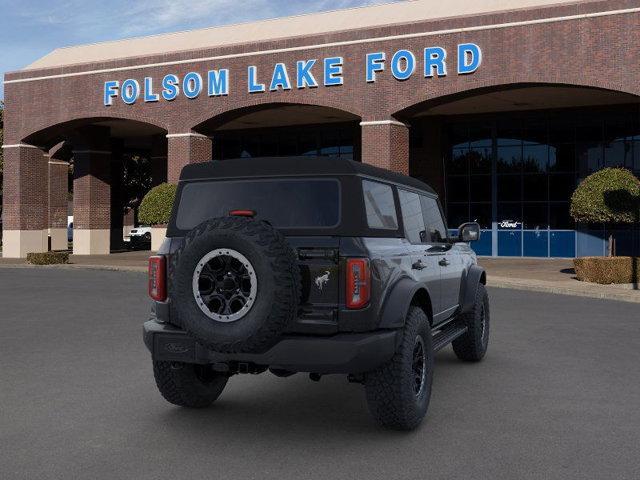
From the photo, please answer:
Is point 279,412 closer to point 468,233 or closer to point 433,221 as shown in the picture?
point 433,221

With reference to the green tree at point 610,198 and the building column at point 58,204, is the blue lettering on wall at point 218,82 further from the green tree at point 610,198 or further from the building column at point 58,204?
the green tree at point 610,198

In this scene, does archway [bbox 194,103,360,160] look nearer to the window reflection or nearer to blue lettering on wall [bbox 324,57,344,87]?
blue lettering on wall [bbox 324,57,344,87]

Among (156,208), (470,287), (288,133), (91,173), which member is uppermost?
(288,133)

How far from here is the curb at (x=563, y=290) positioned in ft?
57.2

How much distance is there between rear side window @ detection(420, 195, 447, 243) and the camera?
7.70 meters

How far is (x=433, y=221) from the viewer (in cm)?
808

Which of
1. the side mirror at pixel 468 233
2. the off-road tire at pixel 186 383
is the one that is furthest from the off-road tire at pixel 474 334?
the off-road tire at pixel 186 383

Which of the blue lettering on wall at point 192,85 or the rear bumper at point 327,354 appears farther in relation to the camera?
the blue lettering on wall at point 192,85

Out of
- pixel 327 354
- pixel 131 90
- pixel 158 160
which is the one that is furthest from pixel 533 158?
pixel 327 354

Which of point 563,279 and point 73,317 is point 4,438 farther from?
point 563,279

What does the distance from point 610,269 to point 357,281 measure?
54.5 feet

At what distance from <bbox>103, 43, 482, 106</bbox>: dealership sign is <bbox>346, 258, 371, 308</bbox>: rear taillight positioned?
893 inches

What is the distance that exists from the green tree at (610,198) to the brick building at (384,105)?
3642 mm

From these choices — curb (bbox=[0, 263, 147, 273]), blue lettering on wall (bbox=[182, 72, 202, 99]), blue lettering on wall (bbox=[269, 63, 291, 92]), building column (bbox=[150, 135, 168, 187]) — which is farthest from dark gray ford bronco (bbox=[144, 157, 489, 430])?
building column (bbox=[150, 135, 168, 187])
